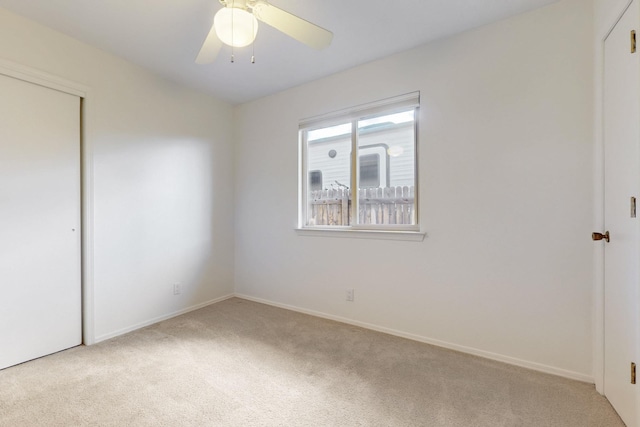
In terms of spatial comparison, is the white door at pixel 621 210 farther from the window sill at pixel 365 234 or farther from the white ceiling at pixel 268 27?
the window sill at pixel 365 234

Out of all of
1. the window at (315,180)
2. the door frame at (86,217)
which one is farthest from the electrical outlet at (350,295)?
the door frame at (86,217)

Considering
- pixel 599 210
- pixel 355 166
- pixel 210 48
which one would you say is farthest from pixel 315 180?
pixel 599 210

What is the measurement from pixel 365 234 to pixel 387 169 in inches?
25.1

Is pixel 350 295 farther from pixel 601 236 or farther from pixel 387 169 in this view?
pixel 601 236

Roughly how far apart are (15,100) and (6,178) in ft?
1.80

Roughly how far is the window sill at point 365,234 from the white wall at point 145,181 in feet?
3.96

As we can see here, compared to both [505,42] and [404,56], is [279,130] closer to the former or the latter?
[404,56]

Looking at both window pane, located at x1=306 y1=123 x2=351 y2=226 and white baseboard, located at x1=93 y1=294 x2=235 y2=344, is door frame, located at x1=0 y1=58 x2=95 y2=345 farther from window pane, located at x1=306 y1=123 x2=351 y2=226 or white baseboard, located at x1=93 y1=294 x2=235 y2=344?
window pane, located at x1=306 y1=123 x2=351 y2=226

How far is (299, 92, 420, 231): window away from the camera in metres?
2.60

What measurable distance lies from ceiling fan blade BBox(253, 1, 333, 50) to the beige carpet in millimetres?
2076

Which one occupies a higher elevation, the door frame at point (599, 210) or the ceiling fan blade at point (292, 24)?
the ceiling fan blade at point (292, 24)

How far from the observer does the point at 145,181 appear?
281cm

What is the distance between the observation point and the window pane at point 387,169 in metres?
2.59

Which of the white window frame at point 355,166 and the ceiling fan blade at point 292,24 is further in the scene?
the white window frame at point 355,166
